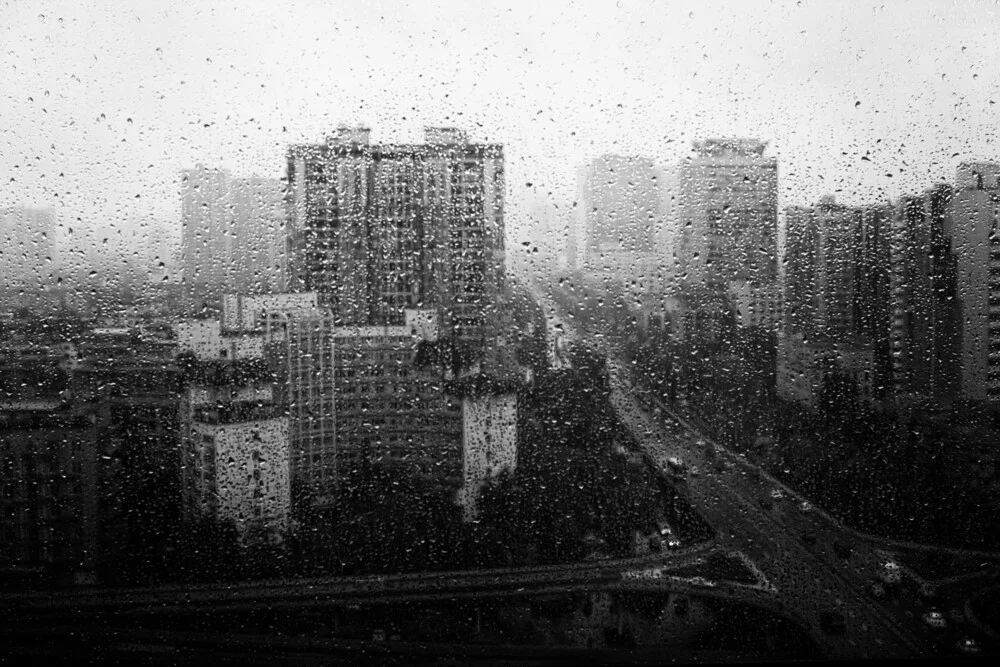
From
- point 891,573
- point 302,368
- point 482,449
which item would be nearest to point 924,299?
point 891,573

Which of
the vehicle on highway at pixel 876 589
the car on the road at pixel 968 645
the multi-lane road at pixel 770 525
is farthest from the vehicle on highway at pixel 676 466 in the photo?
the car on the road at pixel 968 645

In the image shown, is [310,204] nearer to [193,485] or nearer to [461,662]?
[193,485]

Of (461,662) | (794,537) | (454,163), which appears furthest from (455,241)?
(794,537)

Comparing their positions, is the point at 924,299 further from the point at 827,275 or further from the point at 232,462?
the point at 232,462

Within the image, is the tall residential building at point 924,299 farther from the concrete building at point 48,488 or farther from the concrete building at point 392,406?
the concrete building at point 48,488

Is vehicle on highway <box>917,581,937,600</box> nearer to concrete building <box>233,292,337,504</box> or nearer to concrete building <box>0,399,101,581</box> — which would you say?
concrete building <box>233,292,337,504</box>

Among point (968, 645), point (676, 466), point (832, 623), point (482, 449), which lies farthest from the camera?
point (676, 466)

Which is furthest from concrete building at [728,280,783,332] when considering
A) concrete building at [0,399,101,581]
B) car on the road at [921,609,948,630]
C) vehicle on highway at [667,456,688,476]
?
concrete building at [0,399,101,581]
